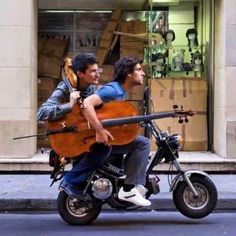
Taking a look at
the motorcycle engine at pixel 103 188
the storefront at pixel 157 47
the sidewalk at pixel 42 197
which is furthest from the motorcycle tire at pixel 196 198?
the storefront at pixel 157 47

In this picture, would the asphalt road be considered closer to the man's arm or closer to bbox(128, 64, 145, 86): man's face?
the man's arm

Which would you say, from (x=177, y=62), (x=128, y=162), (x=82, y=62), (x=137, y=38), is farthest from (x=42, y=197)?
(x=177, y=62)

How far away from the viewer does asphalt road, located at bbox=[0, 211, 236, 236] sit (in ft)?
20.8

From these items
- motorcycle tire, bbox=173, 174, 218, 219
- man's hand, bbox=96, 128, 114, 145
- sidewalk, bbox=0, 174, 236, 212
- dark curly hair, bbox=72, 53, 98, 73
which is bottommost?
sidewalk, bbox=0, 174, 236, 212

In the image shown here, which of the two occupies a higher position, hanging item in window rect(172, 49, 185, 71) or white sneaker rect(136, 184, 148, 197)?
hanging item in window rect(172, 49, 185, 71)

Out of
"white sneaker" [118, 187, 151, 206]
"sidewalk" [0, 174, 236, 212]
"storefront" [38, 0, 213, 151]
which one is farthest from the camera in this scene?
"storefront" [38, 0, 213, 151]

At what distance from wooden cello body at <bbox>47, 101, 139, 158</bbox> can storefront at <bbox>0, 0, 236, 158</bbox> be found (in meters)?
4.28

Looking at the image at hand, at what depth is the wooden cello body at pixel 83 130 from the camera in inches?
250

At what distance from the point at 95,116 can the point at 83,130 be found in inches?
9.6

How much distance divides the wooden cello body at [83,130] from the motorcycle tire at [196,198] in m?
0.83

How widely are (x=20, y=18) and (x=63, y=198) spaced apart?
15.4 ft

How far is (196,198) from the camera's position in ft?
21.7

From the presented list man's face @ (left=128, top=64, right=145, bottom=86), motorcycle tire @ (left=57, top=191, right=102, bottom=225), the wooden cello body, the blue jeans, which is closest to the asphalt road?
motorcycle tire @ (left=57, top=191, right=102, bottom=225)

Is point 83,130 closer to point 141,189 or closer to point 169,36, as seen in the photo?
point 141,189
